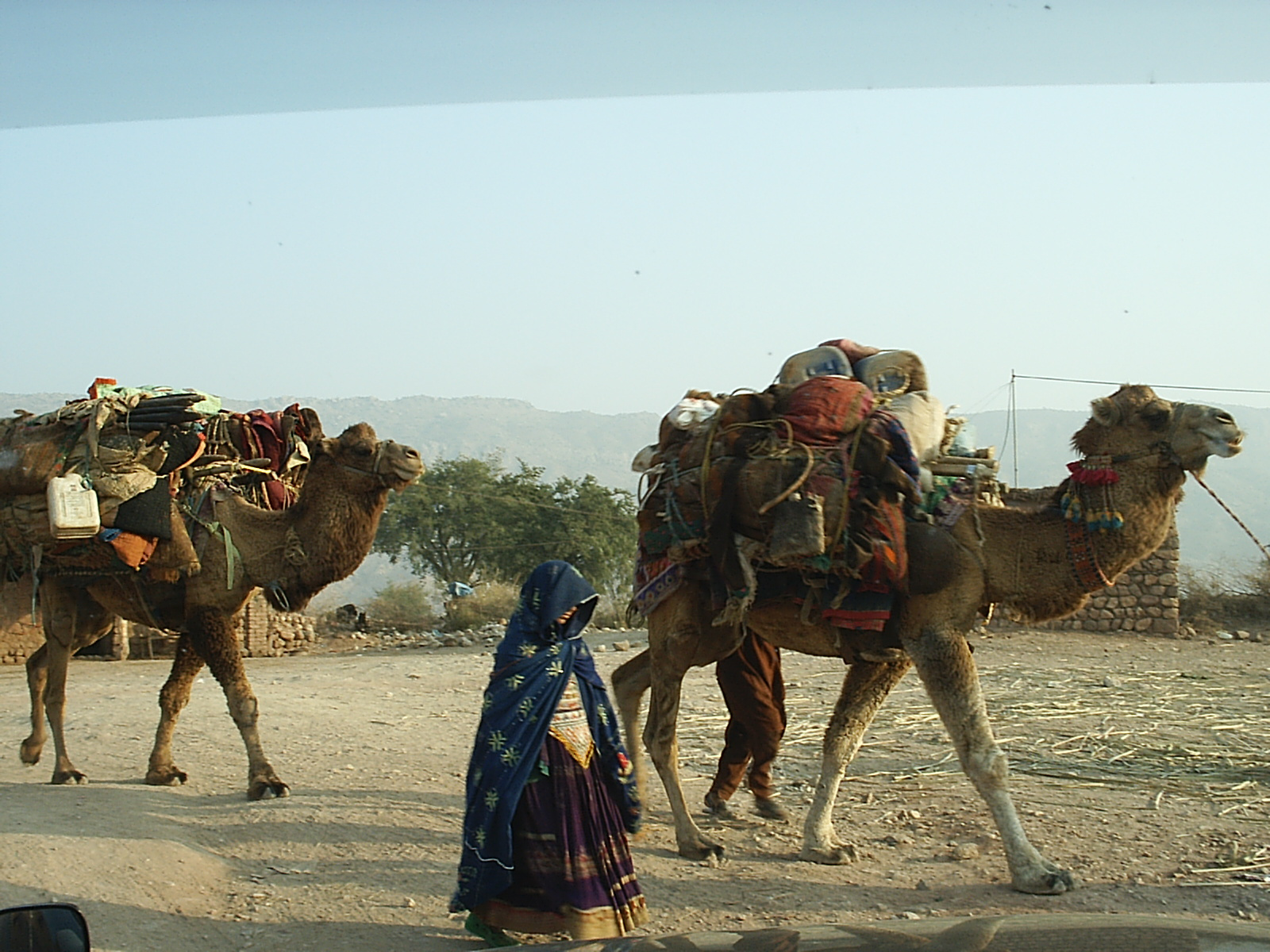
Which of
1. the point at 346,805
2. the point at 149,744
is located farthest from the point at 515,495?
the point at 346,805

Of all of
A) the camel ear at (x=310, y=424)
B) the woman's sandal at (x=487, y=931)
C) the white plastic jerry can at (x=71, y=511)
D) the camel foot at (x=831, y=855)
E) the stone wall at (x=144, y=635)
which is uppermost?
the camel ear at (x=310, y=424)

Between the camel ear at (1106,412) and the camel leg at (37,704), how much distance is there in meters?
7.32

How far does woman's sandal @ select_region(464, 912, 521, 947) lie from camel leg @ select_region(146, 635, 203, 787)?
13.4 feet

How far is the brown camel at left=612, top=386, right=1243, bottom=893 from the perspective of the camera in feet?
19.2

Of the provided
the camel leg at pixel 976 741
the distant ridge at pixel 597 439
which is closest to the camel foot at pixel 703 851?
the camel leg at pixel 976 741

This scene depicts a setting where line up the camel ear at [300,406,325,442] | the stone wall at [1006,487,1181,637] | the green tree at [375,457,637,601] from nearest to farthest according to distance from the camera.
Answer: the camel ear at [300,406,325,442], the stone wall at [1006,487,1181,637], the green tree at [375,457,637,601]

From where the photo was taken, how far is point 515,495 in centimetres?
3772

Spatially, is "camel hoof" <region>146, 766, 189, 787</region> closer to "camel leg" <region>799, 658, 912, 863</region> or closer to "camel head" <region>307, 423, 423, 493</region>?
"camel head" <region>307, 423, 423, 493</region>

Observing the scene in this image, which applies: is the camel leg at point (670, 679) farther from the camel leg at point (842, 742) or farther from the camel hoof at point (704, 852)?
the camel leg at point (842, 742)

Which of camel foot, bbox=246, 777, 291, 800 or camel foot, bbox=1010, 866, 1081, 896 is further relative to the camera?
camel foot, bbox=246, 777, 291, 800

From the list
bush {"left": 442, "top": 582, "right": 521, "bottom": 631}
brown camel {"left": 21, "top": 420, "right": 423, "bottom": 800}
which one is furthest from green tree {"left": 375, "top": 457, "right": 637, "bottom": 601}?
brown camel {"left": 21, "top": 420, "right": 423, "bottom": 800}

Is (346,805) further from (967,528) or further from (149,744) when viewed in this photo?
(967,528)

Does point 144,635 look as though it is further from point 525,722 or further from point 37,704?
point 525,722

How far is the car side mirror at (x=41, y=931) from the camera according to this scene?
247 centimetres
